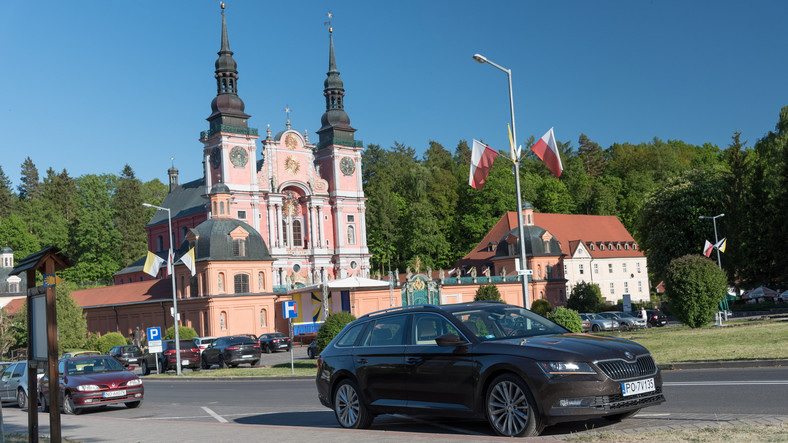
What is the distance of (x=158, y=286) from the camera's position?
71.7m

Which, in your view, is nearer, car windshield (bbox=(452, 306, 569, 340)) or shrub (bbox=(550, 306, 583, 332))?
car windshield (bbox=(452, 306, 569, 340))

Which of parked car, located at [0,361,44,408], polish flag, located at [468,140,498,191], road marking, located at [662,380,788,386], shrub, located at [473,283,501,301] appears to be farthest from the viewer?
shrub, located at [473,283,501,301]

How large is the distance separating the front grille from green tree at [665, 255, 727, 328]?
25735mm

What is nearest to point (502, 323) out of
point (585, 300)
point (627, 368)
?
point (627, 368)

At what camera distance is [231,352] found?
123 ft

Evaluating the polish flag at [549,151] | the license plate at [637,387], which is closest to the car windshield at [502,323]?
the license plate at [637,387]

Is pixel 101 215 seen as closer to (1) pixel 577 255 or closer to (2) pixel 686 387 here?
(1) pixel 577 255

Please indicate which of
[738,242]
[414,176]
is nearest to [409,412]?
[738,242]

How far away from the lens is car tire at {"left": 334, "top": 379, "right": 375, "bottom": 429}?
1101 cm

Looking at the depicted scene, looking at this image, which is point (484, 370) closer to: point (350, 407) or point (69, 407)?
point (350, 407)

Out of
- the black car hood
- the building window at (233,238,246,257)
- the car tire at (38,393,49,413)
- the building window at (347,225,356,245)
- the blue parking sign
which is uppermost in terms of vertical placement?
the building window at (347,225,356,245)

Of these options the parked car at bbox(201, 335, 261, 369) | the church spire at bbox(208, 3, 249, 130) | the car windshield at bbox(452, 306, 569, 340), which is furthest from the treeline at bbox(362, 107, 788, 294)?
the car windshield at bbox(452, 306, 569, 340)

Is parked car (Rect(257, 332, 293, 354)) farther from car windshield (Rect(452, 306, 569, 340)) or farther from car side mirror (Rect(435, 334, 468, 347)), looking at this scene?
car side mirror (Rect(435, 334, 468, 347))

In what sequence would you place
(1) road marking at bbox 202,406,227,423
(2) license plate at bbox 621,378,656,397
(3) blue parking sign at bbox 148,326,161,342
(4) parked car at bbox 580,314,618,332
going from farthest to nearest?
(4) parked car at bbox 580,314,618,332 → (3) blue parking sign at bbox 148,326,161,342 → (1) road marking at bbox 202,406,227,423 → (2) license plate at bbox 621,378,656,397
